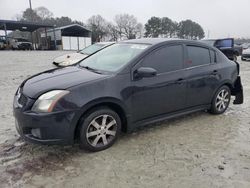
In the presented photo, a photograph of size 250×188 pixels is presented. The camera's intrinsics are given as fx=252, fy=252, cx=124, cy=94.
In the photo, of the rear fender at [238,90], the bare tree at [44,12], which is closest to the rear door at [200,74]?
the rear fender at [238,90]

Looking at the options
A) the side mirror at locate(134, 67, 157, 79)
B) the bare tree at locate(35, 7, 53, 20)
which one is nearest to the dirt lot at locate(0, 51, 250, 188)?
the side mirror at locate(134, 67, 157, 79)

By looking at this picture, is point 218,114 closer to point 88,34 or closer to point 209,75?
point 209,75

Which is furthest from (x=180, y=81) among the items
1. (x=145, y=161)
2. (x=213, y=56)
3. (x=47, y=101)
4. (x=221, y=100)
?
(x=47, y=101)

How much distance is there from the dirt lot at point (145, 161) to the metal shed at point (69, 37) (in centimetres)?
3552

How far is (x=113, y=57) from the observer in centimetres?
425

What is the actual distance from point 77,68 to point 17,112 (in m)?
1.26

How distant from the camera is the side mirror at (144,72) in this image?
12.1 ft

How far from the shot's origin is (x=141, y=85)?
379 centimetres

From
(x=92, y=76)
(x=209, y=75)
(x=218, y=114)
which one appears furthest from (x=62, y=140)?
(x=218, y=114)

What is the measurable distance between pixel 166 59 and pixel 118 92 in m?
1.12

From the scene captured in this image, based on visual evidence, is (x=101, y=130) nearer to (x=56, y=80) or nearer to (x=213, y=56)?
(x=56, y=80)

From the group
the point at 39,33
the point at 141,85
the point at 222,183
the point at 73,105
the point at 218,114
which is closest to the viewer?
the point at 222,183

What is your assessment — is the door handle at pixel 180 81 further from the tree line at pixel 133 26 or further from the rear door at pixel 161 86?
the tree line at pixel 133 26

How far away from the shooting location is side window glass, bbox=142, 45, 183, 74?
397 centimetres
